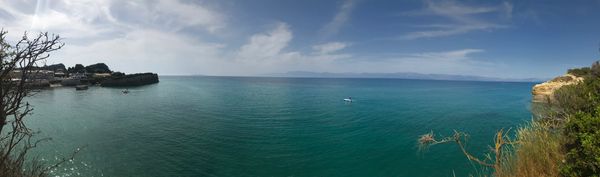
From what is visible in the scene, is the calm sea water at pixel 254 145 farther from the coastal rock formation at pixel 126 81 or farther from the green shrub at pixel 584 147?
the coastal rock formation at pixel 126 81

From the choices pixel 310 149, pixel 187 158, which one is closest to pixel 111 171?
pixel 187 158

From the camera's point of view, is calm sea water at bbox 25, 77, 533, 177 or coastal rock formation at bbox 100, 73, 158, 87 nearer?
calm sea water at bbox 25, 77, 533, 177

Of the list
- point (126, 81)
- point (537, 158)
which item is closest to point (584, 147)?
point (537, 158)

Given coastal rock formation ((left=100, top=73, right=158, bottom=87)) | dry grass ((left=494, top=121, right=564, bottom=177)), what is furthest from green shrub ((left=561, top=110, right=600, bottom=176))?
coastal rock formation ((left=100, top=73, right=158, bottom=87))

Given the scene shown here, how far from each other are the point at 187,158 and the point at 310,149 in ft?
31.2

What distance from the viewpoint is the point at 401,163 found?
21.6m

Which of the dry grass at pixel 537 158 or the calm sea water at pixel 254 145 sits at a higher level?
the dry grass at pixel 537 158

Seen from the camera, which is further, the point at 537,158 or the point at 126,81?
the point at 126,81

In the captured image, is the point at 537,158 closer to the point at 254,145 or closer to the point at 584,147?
the point at 584,147

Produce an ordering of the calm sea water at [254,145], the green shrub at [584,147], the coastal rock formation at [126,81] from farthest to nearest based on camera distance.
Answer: the coastal rock formation at [126,81] → the calm sea water at [254,145] → the green shrub at [584,147]

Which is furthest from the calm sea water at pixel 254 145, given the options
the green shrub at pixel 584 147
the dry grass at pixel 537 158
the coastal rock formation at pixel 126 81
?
the coastal rock formation at pixel 126 81

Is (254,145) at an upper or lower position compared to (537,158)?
lower

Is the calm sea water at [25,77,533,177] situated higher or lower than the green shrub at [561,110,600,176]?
lower

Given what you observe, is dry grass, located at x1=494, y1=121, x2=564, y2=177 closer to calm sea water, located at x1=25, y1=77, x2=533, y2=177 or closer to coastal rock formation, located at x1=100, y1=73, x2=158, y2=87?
calm sea water, located at x1=25, y1=77, x2=533, y2=177
